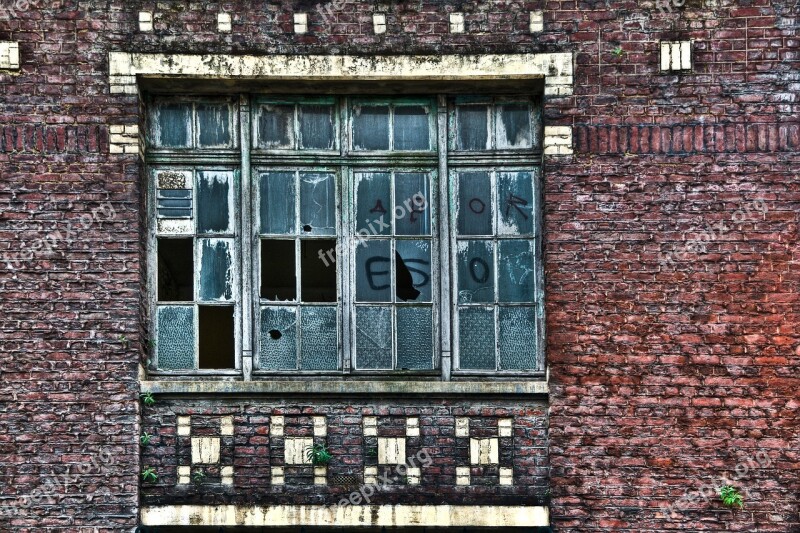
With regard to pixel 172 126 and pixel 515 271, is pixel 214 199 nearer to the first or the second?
pixel 172 126

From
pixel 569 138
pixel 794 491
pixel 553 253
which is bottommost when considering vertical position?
pixel 794 491

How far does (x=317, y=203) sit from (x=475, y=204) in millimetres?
1222

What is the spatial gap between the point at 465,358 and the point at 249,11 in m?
→ 3.11

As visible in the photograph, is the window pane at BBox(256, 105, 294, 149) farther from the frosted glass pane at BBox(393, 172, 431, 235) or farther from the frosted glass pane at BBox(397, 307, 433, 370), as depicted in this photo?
the frosted glass pane at BBox(397, 307, 433, 370)

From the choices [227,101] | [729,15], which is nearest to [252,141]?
[227,101]

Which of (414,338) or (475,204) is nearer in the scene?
(414,338)

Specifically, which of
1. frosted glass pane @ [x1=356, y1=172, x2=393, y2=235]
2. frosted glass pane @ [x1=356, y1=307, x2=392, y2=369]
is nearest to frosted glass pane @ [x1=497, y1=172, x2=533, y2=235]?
frosted glass pane @ [x1=356, y1=172, x2=393, y2=235]

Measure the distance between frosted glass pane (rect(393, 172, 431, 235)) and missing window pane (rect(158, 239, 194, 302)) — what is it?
1613mm

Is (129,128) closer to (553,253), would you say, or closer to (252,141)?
(252,141)

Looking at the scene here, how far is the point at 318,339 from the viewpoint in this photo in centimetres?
839

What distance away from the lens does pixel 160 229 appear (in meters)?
8.46

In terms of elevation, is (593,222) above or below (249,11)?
below

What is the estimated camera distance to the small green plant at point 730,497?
25.8ft

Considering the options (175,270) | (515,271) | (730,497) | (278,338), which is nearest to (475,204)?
(515,271)
